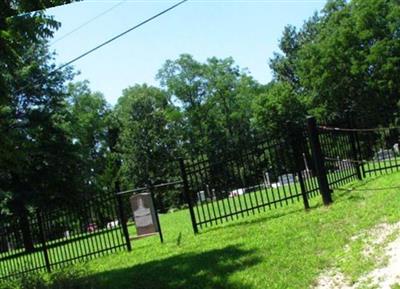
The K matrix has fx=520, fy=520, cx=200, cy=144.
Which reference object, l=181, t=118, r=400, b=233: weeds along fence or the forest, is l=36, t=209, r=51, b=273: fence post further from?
l=181, t=118, r=400, b=233: weeds along fence

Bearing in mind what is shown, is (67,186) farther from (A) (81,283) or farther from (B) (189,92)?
(B) (189,92)

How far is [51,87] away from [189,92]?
35.6 m

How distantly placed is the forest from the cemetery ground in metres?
2.08

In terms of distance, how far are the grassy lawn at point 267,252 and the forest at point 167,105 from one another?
2.04 meters

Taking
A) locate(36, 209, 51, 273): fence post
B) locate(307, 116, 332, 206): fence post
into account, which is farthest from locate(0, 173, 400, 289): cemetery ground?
locate(36, 209, 51, 273): fence post

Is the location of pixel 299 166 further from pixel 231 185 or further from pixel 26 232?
pixel 26 232

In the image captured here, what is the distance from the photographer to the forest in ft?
42.5

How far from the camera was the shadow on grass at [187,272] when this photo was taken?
6805 mm

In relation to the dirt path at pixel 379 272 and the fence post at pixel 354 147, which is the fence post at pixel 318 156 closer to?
the fence post at pixel 354 147

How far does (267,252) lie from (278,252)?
0.67 feet

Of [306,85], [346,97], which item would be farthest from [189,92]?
[346,97]

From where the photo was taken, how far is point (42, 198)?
88.5 feet

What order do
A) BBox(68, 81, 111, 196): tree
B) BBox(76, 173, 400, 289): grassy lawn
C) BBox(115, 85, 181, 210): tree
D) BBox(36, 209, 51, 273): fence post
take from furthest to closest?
BBox(68, 81, 111, 196): tree → BBox(115, 85, 181, 210): tree → BBox(36, 209, 51, 273): fence post → BBox(76, 173, 400, 289): grassy lawn

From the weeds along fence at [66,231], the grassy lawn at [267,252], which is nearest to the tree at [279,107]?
the weeds along fence at [66,231]
